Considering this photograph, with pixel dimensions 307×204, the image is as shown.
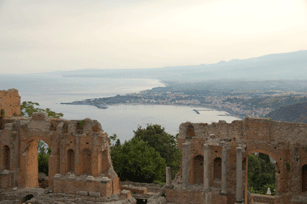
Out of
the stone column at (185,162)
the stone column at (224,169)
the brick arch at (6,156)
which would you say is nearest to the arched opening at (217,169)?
the stone column at (224,169)

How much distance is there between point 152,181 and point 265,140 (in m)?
14.7

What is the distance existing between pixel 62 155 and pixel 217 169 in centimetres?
1309

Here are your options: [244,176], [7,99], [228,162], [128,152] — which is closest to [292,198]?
[244,176]

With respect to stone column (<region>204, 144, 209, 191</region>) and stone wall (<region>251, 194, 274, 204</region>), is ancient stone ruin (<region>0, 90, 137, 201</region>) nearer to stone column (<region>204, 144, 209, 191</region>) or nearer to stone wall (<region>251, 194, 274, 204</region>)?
stone column (<region>204, 144, 209, 191</region>)

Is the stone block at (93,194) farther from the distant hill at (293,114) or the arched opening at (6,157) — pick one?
the distant hill at (293,114)

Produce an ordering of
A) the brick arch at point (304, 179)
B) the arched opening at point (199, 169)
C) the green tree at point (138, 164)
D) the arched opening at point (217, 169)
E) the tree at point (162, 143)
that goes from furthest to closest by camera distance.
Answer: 1. the tree at point (162, 143)
2. the green tree at point (138, 164)
3. the arched opening at point (199, 169)
4. the arched opening at point (217, 169)
5. the brick arch at point (304, 179)

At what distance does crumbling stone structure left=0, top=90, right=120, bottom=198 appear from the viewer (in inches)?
1005

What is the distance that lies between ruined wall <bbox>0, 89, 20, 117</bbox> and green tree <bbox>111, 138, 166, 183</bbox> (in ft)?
37.9

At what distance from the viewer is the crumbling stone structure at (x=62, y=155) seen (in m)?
25.5

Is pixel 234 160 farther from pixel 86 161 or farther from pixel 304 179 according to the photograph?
pixel 86 161

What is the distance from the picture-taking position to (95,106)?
387 feet

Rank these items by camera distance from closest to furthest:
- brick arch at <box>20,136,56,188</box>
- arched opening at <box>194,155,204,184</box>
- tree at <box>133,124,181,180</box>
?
arched opening at <box>194,155,204,184</box> < brick arch at <box>20,136,56,188</box> < tree at <box>133,124,181,180</box>

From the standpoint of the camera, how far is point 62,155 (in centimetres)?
2636

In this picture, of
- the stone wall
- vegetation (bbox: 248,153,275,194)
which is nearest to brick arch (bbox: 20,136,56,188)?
the stone wall
